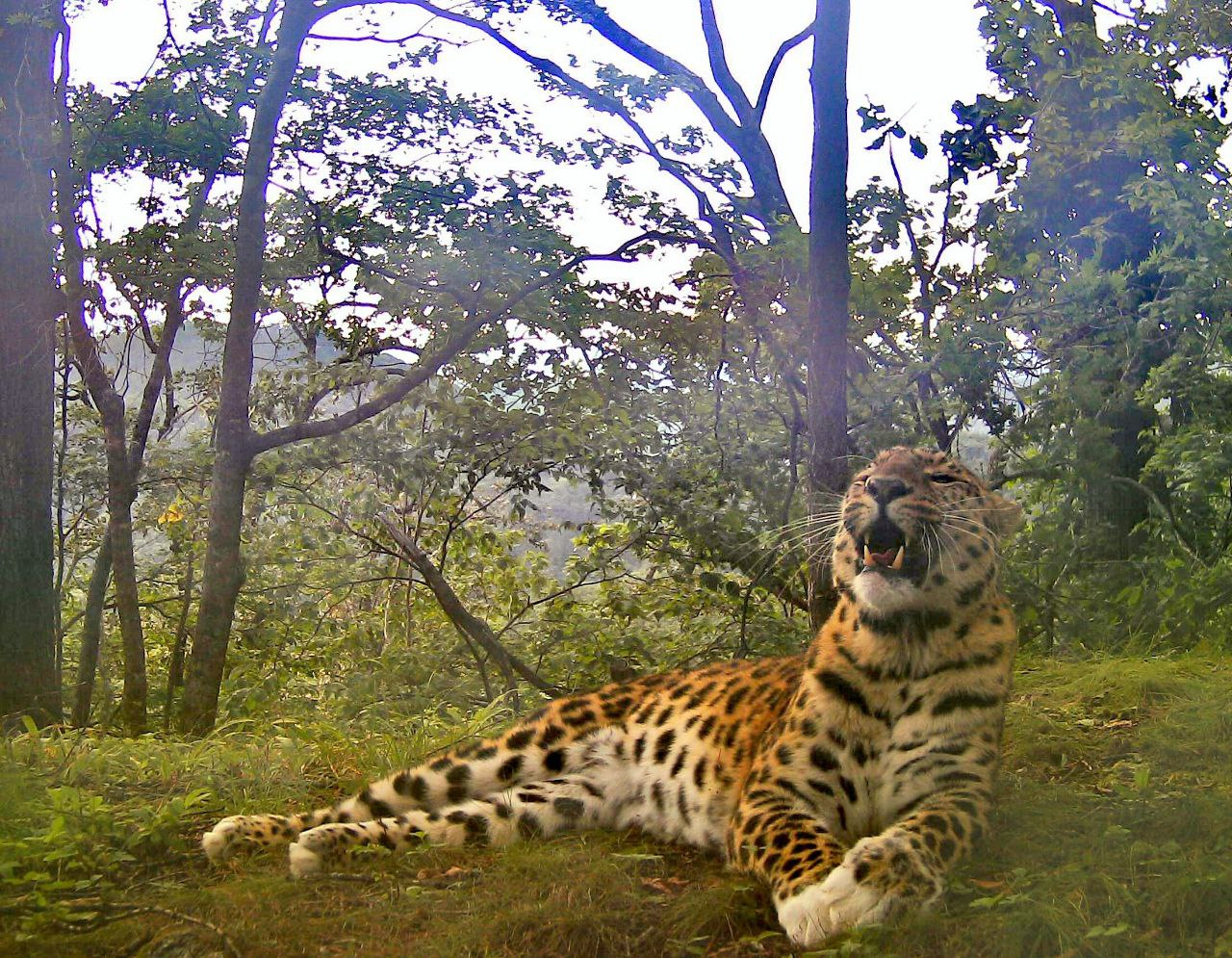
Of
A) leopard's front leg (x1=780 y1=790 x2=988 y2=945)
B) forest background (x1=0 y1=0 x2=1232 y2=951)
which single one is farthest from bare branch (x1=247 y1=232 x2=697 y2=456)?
leopard's front leg (x1=780 y1=790 x2=988 y2=945)

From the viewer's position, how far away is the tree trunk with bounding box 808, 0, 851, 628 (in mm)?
6977

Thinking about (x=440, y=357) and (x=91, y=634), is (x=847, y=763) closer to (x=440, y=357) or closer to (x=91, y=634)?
(x=440, y=357)

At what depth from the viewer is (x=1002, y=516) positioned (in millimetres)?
4562

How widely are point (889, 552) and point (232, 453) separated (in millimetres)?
6010

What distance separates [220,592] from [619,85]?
16.5ft

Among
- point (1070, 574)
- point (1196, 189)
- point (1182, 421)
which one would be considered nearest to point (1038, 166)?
point (1196, 189)

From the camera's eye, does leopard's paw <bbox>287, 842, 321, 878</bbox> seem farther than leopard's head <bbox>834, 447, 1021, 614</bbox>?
No

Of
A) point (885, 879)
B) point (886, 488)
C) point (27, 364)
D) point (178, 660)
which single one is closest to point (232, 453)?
point (27, 364)

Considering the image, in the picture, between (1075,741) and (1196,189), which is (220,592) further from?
(1196,189)

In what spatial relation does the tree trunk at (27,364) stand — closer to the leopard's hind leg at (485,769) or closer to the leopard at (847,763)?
the leopard's hind leg at (485,769)

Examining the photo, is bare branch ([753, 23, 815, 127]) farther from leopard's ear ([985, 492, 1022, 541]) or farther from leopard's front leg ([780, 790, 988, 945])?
leopard's front leg ([780, 790, 988, 945])

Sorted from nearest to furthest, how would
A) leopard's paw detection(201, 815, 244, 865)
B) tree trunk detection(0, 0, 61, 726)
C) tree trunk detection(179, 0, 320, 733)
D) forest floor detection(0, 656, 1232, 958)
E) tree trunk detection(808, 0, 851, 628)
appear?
→ forest floor detection(0, 656, 1232, 958), leopard's paw detection(201, 815, 244, 865), tree trunk detection(808, 0, 851, 628), tree trunk detection(0, 0, 61, 726), tree trunk detection(179, 0, 320, 733)

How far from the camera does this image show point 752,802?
421 cm

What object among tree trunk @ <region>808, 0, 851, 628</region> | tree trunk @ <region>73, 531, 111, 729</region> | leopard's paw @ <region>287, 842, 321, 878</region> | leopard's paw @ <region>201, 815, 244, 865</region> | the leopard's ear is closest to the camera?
leopard's paw @ <region>287, 842, 321, 878</region>
